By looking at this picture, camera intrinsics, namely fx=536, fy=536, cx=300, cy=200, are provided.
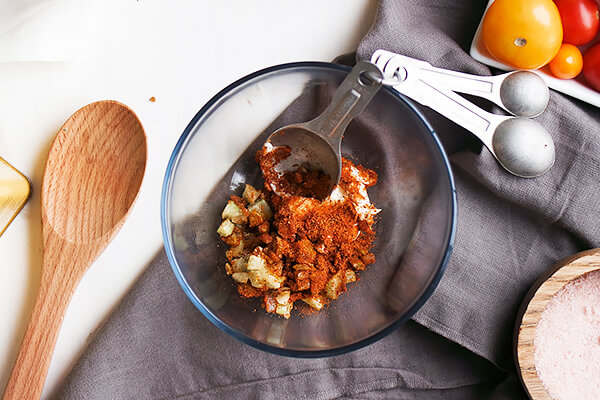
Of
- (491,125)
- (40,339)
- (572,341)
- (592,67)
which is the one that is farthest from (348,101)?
(40,339)

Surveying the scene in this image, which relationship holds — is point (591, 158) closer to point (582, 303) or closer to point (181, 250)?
point (582, 303)

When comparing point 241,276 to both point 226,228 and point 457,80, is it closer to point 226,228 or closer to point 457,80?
point 226,228

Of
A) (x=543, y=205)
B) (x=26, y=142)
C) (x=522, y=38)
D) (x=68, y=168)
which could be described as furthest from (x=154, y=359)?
(x=522, y=38)

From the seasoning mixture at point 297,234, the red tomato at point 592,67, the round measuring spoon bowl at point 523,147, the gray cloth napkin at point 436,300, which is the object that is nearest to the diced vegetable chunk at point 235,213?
the seasoning mixture at point 297,234

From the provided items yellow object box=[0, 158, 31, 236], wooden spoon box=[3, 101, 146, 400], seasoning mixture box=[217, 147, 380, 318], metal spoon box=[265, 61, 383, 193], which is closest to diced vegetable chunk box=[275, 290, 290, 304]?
seasoning mixture box=[217, 147, 380, 318]

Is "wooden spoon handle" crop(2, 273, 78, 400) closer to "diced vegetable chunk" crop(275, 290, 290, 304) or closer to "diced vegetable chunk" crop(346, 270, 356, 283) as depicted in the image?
"diced vegetable chunk" crop(275, 290, 290, 304)

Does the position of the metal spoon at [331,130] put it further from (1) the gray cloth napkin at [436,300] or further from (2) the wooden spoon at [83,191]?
(2) the wooden spoon at [83,191]
